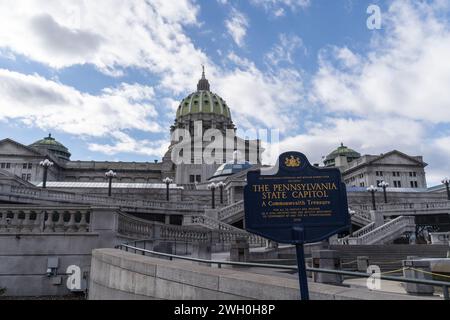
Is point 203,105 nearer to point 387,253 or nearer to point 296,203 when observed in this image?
point 387,253

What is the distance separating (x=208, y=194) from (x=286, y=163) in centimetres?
4834

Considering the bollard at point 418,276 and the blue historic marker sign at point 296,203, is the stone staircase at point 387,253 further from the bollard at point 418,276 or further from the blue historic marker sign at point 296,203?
the blue historic marker sign at point 296,203

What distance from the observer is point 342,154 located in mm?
116062

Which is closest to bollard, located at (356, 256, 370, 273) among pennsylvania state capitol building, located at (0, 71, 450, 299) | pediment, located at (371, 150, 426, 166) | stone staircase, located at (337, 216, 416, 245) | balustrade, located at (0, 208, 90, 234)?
pennsylvania state capitol building, located at (0, 71, 450, 299)

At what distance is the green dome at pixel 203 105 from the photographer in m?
122

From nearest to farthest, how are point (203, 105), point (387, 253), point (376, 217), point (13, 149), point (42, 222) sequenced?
point (42, 222) < point (387, 253) < point (376, 217) < point (13, 149) < point (203, 105)

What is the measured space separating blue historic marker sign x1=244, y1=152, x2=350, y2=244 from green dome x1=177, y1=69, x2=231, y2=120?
384ft

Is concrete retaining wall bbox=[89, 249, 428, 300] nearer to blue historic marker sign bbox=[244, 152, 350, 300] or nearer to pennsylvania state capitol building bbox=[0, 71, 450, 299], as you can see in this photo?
pennsylvania state capitol building bbox=[0, 71, 450, 299]

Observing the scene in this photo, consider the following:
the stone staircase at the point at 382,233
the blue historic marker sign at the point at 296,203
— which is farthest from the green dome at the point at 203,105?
the blue historic marker sign at the point at 296,203

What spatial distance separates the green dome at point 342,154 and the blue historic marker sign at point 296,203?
11636 cm

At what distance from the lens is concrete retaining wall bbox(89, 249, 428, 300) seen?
5.12m

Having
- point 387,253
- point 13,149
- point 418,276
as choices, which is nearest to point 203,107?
point 13,149
